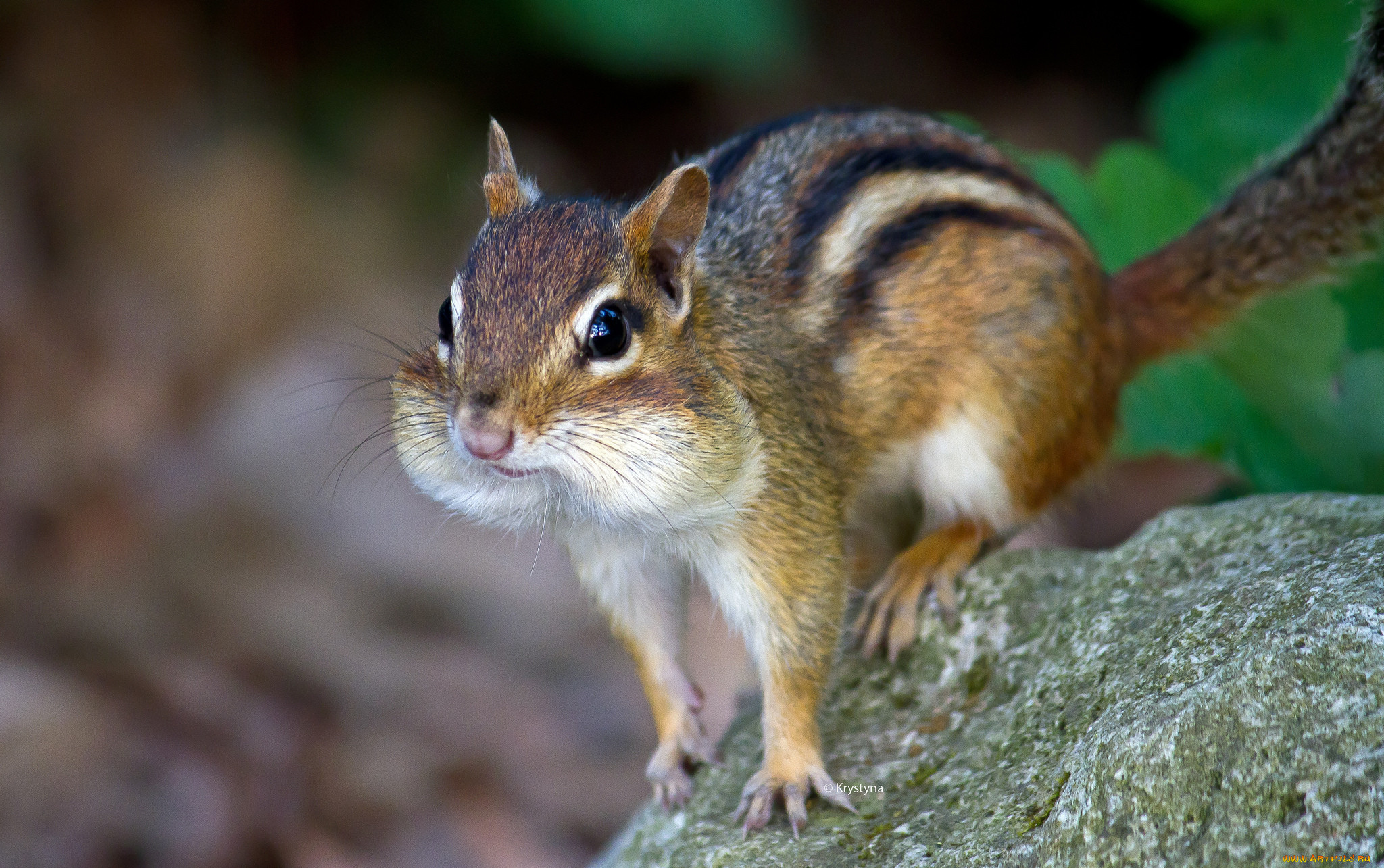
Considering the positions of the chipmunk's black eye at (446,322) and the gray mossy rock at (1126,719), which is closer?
the gray mossy rock at (1126,719)

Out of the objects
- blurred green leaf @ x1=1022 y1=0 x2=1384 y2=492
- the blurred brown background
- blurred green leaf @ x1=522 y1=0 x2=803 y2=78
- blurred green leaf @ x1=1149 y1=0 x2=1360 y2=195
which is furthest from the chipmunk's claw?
blurred green leaf @ x1=522 y1=0 x2=803 y2=78

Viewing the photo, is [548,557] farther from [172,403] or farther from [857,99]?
[857,99]

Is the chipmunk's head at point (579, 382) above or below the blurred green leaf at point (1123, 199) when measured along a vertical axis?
below

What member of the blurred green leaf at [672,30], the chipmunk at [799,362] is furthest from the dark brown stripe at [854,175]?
the blurred green leaf at [672,30]

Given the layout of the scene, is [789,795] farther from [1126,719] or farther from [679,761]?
[1126,719]

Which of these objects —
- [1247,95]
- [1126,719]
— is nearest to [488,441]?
[1126,719]

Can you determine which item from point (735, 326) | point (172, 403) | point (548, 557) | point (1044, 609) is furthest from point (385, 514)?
point (1044, 609)

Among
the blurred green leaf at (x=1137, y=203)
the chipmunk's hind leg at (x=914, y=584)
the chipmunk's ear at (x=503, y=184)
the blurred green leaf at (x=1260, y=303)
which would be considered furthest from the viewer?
the blurred green leaf at (x=1137, y=203)

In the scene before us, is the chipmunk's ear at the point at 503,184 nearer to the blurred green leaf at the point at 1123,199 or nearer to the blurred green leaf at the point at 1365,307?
the blurred green leaf at the point at 1123,199

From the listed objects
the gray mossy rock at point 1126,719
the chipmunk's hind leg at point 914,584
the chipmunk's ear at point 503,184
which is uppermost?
the chipmunk's ear at point 503,184
